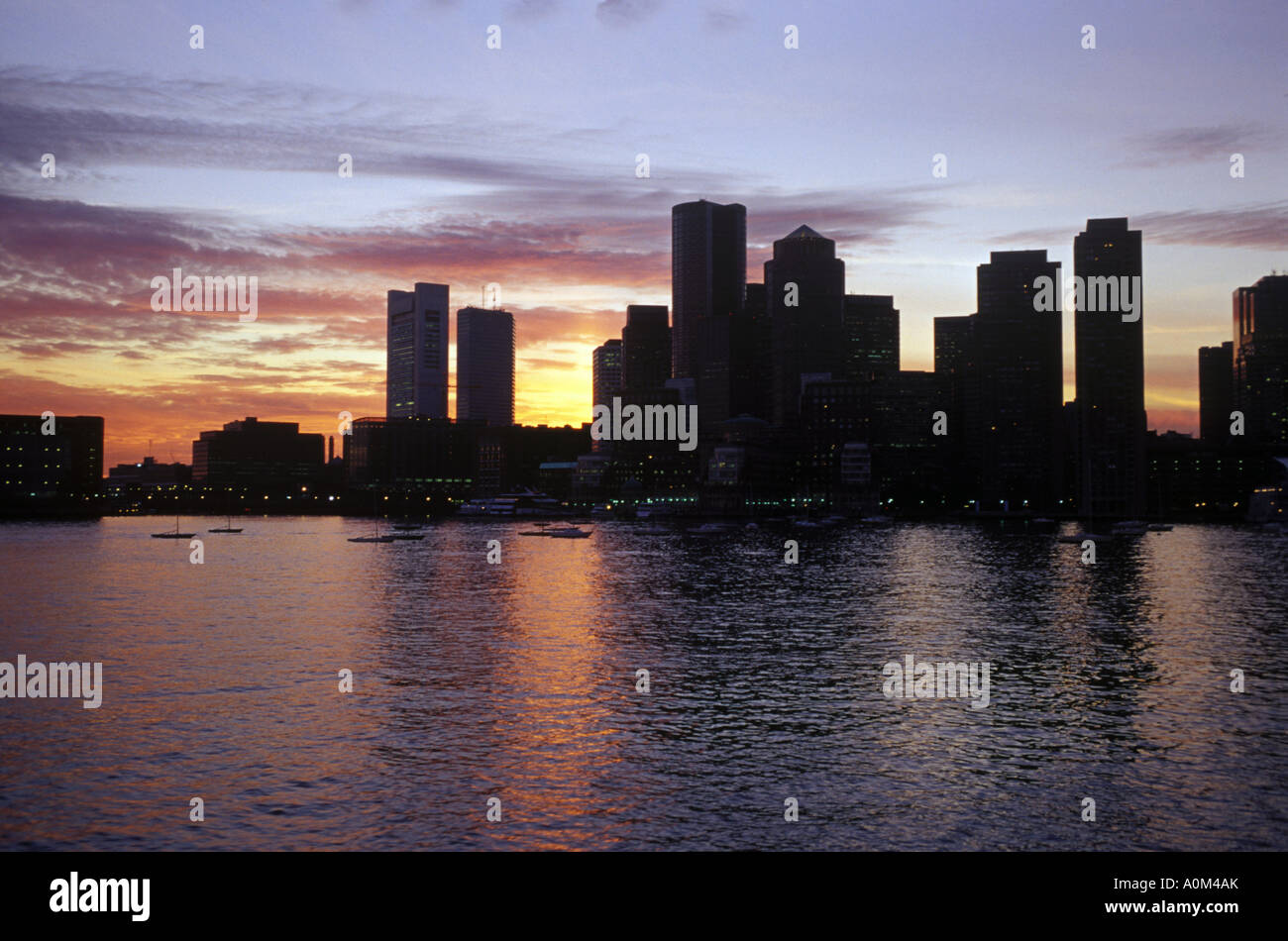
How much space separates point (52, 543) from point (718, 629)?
174 m

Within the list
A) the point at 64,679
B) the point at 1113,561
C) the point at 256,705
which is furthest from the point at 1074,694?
the point at 1113,561

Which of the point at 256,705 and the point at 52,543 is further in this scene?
the point at 52,543

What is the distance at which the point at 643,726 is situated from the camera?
41.0 meters

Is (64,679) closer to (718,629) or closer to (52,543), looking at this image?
(718,629)

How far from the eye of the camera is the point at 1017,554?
170 m

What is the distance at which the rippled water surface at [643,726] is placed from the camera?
28.5 metres

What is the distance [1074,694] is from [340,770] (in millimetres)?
33779

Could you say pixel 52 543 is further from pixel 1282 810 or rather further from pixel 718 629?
pixel 1282 810

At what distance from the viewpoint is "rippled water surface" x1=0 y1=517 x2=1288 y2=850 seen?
28531 mm
